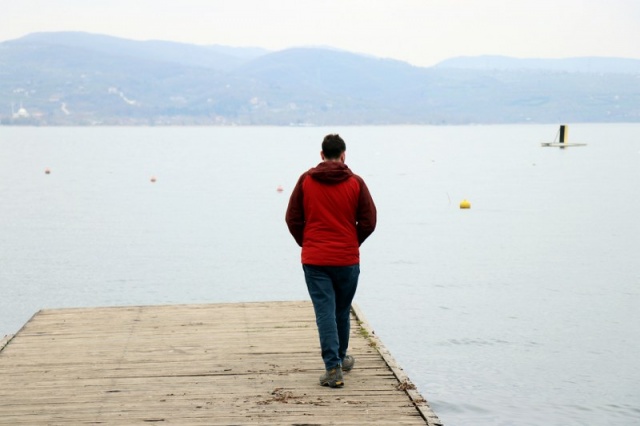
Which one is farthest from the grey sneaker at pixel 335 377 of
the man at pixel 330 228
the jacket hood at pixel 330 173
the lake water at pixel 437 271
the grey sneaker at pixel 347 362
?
the lake water at pixel 437 271

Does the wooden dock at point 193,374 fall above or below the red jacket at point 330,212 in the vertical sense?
below

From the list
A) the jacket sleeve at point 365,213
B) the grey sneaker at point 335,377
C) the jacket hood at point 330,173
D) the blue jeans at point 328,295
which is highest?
the jacket hood at point 330,173

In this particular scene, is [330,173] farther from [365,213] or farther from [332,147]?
[365,213]

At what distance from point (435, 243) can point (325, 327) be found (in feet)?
74.0

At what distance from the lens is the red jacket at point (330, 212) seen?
8.41m

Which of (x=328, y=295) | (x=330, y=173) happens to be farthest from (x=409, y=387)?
(x=330, y=173)

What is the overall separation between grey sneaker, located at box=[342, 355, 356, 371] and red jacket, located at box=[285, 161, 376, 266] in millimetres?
983

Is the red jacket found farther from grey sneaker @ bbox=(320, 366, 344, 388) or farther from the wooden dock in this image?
the wooden dock

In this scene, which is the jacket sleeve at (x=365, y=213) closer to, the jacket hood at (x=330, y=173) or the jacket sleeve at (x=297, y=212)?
the jacket hood at (x=330, y=173)

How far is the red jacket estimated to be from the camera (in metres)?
8.41

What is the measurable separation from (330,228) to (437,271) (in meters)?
16.8

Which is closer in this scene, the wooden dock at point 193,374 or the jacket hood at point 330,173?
the wooden dock at point 193,374

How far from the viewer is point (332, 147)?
8422 mm

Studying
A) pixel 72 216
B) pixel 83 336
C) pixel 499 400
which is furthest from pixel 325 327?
pixel 72 216
